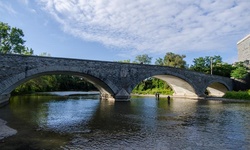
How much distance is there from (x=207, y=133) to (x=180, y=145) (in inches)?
130

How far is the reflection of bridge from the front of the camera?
80.3 ft

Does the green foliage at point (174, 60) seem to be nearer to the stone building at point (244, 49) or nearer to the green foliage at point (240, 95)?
the stone building at point (244, 49)

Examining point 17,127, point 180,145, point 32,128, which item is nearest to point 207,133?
point 180,145

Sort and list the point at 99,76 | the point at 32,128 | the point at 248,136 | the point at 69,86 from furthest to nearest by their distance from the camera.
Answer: the point at 69,86 < the point at 99,76 < the point at 32,128 < the point at 248,136

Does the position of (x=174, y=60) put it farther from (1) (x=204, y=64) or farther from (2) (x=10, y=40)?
(2) (x=10, y=40)

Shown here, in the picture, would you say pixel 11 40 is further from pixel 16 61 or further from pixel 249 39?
pixel 249 39

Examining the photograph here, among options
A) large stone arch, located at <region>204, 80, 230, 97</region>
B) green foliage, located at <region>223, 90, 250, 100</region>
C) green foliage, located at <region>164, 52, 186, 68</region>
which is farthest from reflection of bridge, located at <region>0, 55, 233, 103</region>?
green foliage, located at <region>164, 52, 186, 68</region>

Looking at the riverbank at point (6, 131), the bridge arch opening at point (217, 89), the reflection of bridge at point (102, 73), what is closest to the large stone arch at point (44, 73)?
the reflection of bridge at point (102, 73)

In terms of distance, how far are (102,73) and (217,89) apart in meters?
40.2

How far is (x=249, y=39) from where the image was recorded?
62875 mm

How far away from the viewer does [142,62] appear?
4000 cm

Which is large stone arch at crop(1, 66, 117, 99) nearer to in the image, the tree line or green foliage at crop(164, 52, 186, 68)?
the tree line

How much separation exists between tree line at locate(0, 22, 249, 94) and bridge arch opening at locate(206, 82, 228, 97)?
13.9ft

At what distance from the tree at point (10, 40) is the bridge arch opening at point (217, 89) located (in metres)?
47.3
